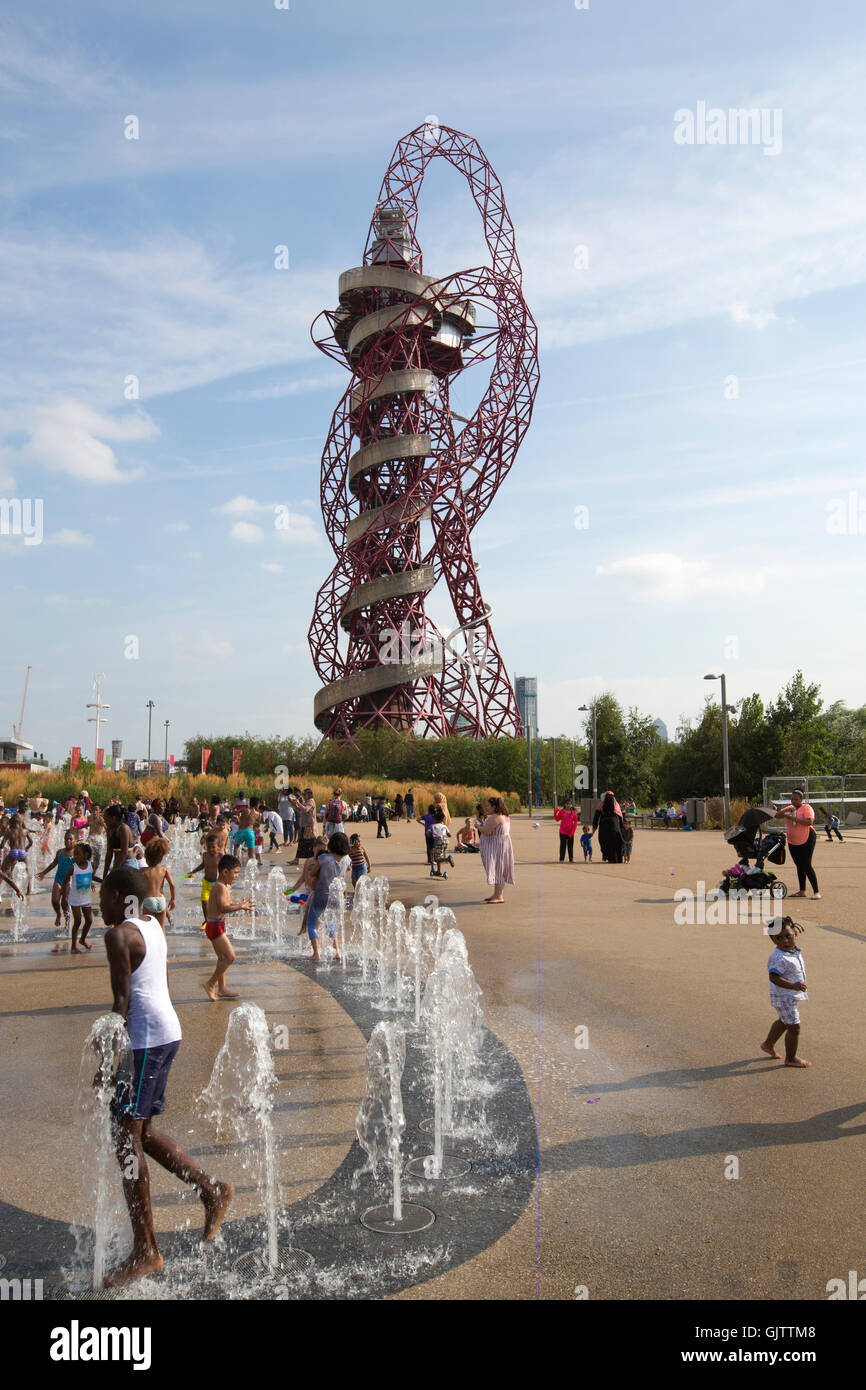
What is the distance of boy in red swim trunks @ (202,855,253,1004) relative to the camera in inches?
340

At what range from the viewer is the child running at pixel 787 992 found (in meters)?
6.37

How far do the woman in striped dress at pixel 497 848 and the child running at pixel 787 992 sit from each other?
302 inches

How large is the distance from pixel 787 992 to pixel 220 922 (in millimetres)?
5136

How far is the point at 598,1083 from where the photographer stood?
6.06 meters

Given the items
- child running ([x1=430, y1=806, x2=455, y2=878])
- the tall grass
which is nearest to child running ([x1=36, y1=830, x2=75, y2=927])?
child running ([x1=430, y1=806, x2=455, y2=878])

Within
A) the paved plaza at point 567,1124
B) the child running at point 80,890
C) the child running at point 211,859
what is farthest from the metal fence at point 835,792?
the child running at point 211,859

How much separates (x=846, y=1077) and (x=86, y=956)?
831cm

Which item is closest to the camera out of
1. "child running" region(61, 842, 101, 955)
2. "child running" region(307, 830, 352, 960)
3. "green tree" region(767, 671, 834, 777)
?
"child running" region(307, 830, 352, 960)

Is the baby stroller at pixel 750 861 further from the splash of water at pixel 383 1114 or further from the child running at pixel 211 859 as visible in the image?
the splash of water at pixel 383 1114

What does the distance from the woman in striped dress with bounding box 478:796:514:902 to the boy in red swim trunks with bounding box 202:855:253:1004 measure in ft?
18.9

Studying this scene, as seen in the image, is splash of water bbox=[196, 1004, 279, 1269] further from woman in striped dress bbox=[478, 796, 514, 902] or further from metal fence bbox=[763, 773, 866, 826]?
metal fence bbox=[763, 773, 866, 826]

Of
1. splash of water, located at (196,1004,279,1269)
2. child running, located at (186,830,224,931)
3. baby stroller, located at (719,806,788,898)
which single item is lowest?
splash of water, located at (196,1004,279,1269)

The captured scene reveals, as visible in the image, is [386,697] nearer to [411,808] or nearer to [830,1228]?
[411,808]

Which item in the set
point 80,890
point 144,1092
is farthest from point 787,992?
point 80,890
